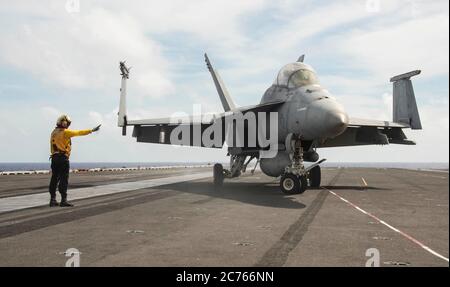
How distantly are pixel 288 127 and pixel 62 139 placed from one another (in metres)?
7.70

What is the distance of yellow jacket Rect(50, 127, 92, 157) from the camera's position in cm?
1064

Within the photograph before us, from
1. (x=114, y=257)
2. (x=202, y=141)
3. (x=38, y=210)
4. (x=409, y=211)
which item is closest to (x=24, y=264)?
(x=114, y=257)

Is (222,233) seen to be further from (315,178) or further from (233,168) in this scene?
(315,178)

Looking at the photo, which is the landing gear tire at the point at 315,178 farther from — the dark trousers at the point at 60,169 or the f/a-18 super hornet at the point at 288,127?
the dark trousers at the point at 60,169

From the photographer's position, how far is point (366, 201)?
13234mm

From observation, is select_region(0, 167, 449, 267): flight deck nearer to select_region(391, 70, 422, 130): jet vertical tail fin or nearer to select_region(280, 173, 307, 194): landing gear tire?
select_region(280, 173, 307, 194): landing gear tire

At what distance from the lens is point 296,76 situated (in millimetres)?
15289

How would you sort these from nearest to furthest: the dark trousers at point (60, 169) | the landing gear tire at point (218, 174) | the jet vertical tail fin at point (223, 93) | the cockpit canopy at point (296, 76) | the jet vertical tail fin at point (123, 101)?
the dark trousers at point (60, 169)
the cockpit canopy at point (296, 76)
the landing gear tire at point (218, 174)
the jet vertical tail fin at point (123, 101)
the jet vertical tail fin at point (223, 93)

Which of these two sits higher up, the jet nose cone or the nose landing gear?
the jet nose cone

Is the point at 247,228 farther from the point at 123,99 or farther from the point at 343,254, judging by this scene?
the point at 123,99

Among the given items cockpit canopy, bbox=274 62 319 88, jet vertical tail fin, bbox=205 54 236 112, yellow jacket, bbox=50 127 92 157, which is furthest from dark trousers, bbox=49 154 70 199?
jet vertical tail fin, bbox=205 54 236 112

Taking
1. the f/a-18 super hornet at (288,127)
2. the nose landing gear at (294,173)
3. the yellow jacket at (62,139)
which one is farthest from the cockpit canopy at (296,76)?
the yellow jacket at (62,139)

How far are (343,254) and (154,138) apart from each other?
16.4 metres

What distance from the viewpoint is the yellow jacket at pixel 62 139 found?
34.9 ft
